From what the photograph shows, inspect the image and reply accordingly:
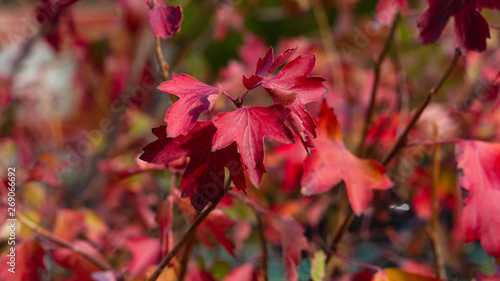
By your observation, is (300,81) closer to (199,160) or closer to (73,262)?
(199,160)

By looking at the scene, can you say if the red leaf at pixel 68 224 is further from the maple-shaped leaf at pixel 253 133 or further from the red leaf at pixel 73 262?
the maple-shaped leaf at pixel 253 133

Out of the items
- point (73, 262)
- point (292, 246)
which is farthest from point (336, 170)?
point (73, 262)

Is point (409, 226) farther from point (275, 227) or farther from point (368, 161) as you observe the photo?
point (368, 161)

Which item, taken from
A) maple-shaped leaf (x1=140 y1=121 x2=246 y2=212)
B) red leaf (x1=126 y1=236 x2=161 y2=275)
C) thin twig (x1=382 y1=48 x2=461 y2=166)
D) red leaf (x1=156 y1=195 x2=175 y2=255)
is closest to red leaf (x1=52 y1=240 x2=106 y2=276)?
red leaf (x1=126 y1=236 x2=161 y2=275)

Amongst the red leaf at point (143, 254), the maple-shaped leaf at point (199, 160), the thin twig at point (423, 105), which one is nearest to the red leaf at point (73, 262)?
the red leaf at point (143, 254)

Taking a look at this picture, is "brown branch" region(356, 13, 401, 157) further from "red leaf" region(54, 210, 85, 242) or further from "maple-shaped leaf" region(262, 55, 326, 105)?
"red leaf" region(54, 210, 85, 242)
